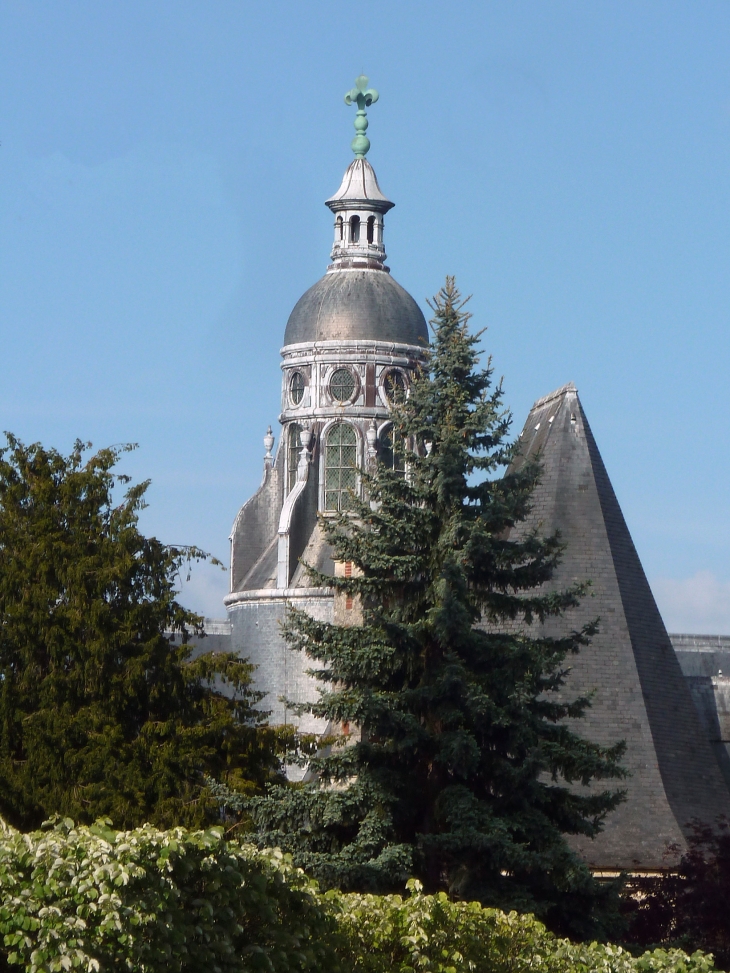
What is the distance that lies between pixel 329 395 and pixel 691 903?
62.7 metres

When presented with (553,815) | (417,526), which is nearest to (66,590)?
(417,526)

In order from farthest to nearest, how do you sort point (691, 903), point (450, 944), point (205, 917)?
1. point (691, 903)
2. point (450, 944)
3. point (205, 917)

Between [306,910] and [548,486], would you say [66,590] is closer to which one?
[548,486]

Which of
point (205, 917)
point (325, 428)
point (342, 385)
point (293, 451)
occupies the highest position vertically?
point (342, 385)

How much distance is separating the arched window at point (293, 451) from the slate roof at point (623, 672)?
2170 inches

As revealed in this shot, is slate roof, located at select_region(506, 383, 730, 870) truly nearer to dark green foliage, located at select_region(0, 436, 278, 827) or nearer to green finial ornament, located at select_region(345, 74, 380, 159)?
dark green foliage, located at select_region(0, 436, 278, 827)

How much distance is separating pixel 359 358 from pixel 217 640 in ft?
49.9

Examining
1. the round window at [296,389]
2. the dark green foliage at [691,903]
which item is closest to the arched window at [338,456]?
the round window at [296,389]

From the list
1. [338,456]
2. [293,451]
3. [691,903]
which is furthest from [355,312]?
[691,903]

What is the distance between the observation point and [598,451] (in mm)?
32375

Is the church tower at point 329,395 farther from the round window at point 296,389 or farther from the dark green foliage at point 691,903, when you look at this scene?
the dark green foliage at point 691,903

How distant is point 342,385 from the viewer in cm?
8681

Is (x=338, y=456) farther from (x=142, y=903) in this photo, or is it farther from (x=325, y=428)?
(x=142, y=903)

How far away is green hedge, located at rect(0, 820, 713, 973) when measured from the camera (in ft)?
45.8
